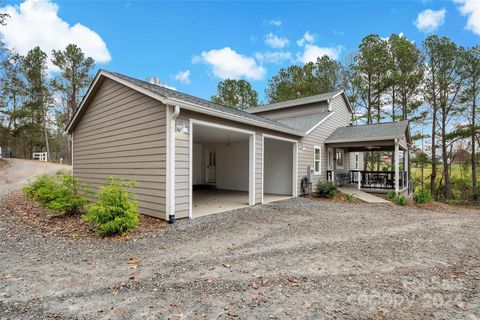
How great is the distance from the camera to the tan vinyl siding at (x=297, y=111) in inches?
569

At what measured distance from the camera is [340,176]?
1395 cm

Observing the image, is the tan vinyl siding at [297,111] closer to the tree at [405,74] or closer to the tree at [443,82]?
the tree at [405,74]

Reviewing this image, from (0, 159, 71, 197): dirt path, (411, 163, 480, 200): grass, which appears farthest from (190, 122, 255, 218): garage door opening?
(411, 163, 480, 200): grass

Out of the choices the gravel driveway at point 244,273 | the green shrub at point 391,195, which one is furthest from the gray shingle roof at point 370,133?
the gravel driveway at point 244,273

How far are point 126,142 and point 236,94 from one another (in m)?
21.6

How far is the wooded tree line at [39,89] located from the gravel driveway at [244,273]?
20652mm

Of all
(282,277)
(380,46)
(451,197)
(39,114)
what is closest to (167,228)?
(282,277)

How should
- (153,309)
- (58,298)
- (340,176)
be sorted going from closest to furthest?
(153,309) → (58,298) → (340,176)

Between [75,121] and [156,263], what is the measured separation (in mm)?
8663

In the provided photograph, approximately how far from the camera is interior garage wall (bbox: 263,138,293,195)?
10.9m

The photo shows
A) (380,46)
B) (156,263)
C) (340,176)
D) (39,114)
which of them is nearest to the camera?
(156,263)

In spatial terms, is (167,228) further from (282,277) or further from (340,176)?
(340,176)

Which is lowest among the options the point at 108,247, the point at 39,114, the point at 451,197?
the point at 451,197

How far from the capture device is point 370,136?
37.1 ft
